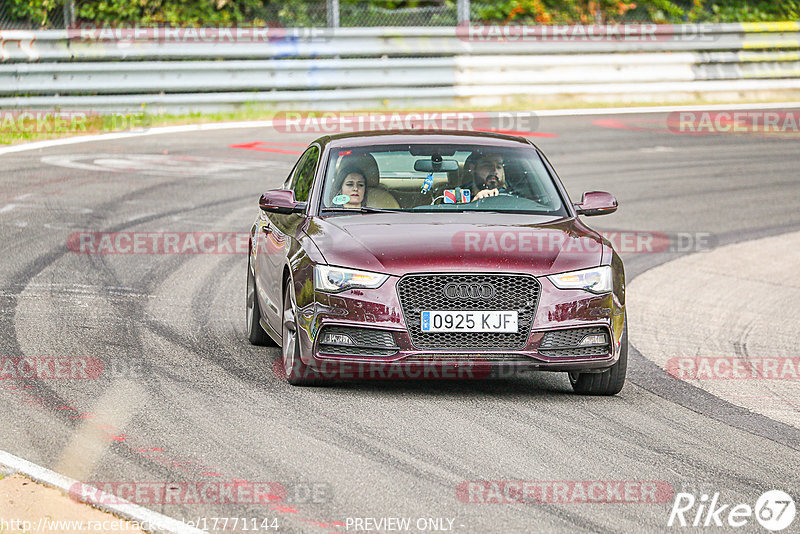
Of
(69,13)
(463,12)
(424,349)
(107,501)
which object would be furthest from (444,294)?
(463,12)

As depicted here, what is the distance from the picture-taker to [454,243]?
7.71m

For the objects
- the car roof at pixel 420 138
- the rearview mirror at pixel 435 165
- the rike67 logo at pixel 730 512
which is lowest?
the rike67 logo at pixel 730 512

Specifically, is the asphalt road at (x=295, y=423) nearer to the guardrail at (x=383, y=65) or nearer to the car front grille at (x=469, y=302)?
the car front grille at (x=469, y=302)

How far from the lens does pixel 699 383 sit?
8.63 meters

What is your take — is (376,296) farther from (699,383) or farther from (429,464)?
(699,383)

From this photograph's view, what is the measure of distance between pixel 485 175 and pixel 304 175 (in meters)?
1.38

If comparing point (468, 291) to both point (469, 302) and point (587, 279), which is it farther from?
point (587, 279)

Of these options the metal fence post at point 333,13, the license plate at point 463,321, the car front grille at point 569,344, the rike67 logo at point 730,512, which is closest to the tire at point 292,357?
the license plate at point 463,321

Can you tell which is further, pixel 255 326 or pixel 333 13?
pixel 333 13

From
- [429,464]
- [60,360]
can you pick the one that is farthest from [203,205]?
[429,464]

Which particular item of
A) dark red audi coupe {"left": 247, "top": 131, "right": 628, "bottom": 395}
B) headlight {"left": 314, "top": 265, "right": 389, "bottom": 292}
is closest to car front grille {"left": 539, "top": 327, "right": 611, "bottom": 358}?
dark red audi coupe {"left": 247, "top": 131, "right": 628, "bottom": 395}

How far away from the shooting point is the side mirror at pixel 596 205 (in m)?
8.66

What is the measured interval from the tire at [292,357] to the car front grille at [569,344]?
53.4 inches

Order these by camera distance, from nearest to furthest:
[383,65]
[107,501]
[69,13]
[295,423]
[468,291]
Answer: [107,501], [295,423], [468,291], [69,13], [383,65]
